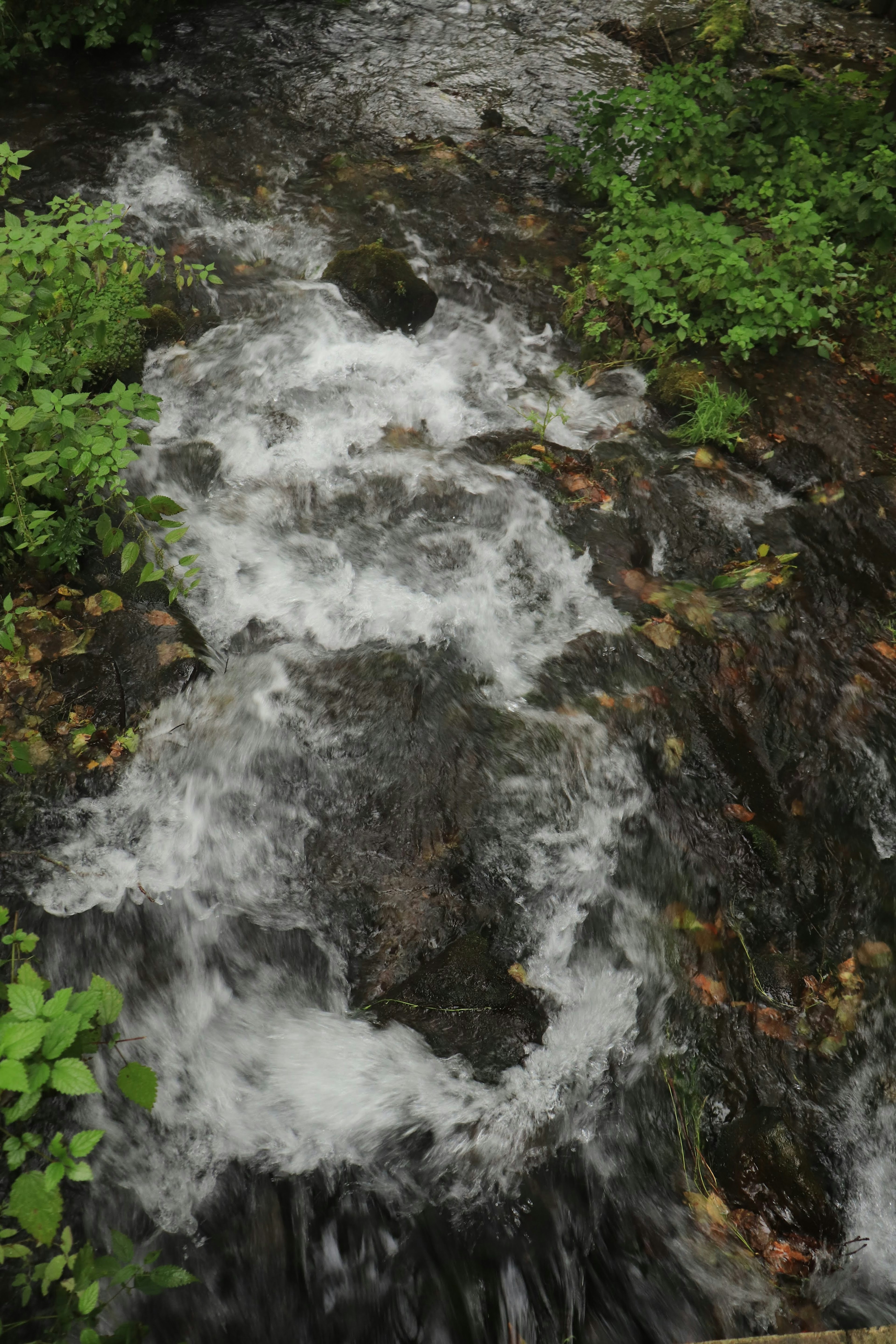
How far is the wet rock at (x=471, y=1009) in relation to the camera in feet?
10.8

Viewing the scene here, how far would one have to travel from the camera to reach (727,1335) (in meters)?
2.72

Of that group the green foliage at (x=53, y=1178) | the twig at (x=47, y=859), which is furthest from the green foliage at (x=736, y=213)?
the green foliage at (x=53, y=1178)

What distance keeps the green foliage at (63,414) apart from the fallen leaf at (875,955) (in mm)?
3633

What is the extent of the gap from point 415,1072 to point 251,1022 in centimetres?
72

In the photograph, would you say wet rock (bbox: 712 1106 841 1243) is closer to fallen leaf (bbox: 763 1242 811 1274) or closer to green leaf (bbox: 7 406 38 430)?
fallen leaf (bbox: 763 1242 811 1274)

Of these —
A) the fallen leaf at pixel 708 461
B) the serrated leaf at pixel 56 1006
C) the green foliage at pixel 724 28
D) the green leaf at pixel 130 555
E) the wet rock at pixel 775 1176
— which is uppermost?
the green foliage at pixel 724 28

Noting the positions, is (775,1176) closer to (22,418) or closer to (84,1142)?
(84,1142)

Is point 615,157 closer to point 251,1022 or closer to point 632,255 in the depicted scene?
point 632,255

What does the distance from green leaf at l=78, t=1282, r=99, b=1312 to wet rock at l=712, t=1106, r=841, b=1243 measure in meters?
2.23

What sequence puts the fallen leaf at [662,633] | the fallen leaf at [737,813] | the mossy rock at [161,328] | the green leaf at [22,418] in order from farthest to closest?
the mossy rock at [161,328] → the fallen leaf at [662,633] → the fallen leaf at [737,813] → the green leaf at [22,418]

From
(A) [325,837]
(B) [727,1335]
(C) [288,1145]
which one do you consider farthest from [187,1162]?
(B) [727,1335]

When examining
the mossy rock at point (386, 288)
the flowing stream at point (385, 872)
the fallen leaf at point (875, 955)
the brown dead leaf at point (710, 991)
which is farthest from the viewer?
the mossy rock at point (386, 288)

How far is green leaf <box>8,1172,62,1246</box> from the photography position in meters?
2.09

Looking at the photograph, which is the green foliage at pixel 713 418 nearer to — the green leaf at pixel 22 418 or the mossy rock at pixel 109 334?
the mossy rock at pixel 109 334
